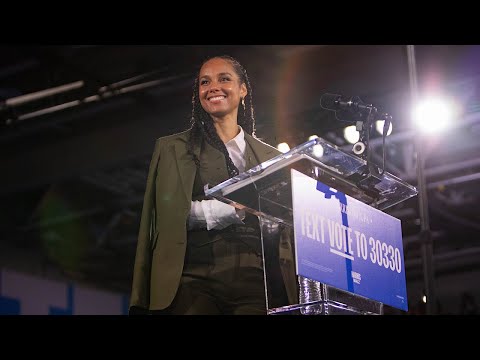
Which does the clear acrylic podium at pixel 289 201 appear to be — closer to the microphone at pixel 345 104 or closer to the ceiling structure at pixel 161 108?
the microphone at pixel 345 104

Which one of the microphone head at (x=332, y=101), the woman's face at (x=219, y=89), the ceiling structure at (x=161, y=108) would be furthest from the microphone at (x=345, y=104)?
the ceiling structure at (x=161, y=108)

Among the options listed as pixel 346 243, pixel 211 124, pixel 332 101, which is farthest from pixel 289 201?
pixel 211 124

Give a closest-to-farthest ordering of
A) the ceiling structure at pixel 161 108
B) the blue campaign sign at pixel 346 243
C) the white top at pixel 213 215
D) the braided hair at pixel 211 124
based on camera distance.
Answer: the blue campaign sign at pixel 346 243 → the white top at pixel 213 215 → the braided hair at pixel 211 124 → the ceiling structure at pixel 161 108

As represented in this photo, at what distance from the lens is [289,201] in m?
2.14

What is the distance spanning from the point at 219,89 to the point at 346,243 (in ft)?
2.38

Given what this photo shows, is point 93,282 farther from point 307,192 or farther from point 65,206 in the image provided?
point 307,192

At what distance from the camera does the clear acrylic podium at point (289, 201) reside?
6.68 feet

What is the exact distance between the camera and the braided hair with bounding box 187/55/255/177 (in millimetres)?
2438

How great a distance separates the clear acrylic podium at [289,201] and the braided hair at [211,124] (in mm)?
262

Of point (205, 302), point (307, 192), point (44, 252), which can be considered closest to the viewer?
point (307, 192)

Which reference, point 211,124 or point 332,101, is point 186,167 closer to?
point 211,124

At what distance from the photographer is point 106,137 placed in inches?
217
